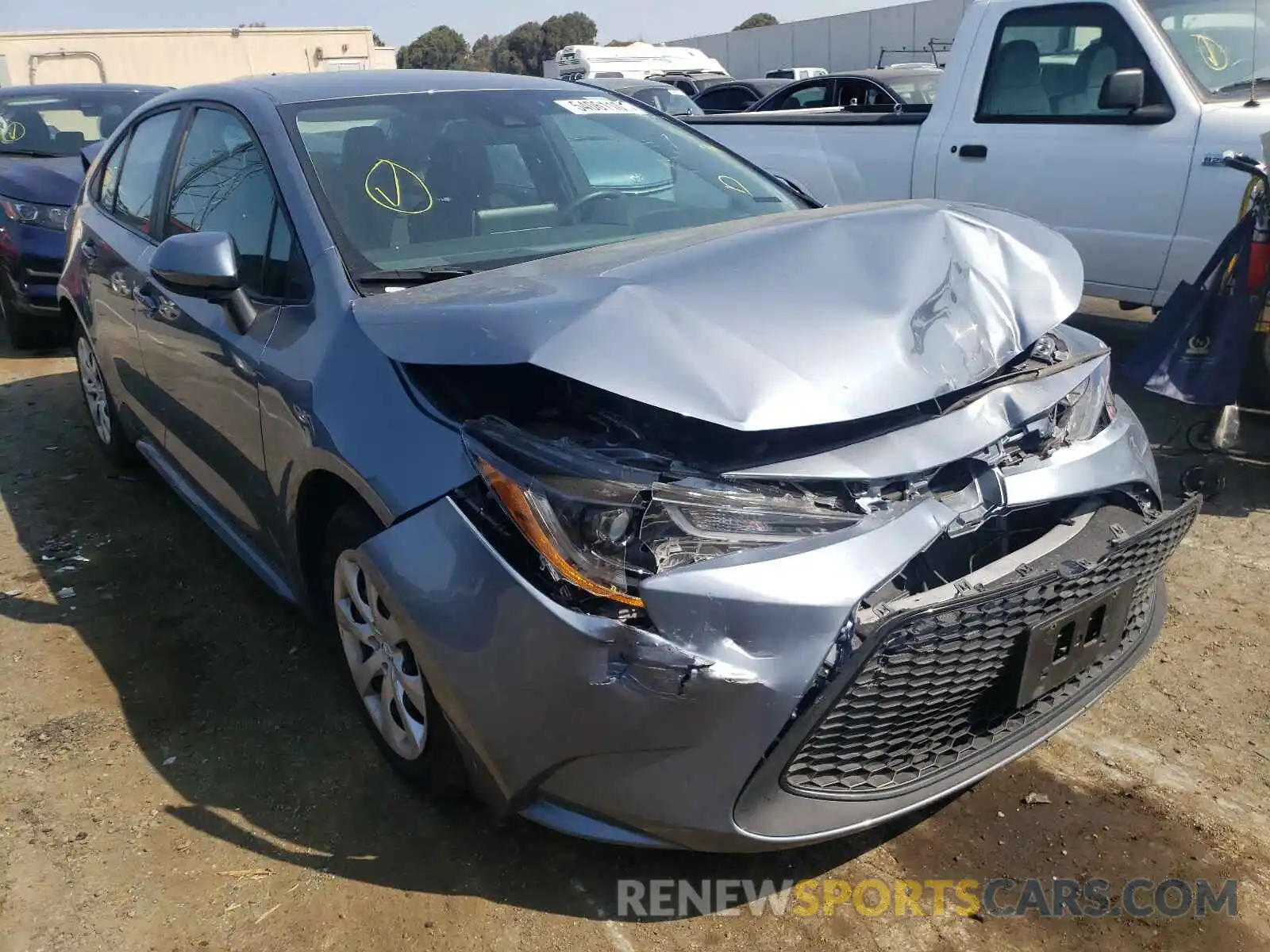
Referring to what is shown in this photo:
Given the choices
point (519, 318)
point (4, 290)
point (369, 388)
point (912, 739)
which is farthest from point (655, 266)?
point (4, 290)

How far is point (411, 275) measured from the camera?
2.65 meters

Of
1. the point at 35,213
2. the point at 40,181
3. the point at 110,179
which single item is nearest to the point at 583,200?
the point at 110,179

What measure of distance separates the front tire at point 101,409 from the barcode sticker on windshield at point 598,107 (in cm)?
241

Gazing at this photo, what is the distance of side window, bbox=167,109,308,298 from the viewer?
284cm

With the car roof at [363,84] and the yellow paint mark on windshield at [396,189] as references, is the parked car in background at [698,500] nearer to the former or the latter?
the yellow paint mark on windshield at [396,189]

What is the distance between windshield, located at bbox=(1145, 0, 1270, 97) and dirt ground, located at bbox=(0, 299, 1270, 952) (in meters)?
2.80

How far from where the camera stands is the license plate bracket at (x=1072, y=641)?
2.07m

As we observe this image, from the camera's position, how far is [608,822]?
6.55 feet

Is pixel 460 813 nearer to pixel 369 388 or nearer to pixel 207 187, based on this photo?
pixel 369 388

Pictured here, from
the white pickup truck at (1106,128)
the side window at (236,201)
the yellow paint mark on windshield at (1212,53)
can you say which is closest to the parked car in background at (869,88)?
the white pickup truck at (1106,128)

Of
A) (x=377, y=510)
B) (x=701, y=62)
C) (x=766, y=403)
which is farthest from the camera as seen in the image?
(x=701, y=62)

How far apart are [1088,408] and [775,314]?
2.97 ft

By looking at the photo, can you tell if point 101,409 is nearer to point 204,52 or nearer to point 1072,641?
point 1072,641

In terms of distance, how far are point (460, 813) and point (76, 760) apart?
113 centimetres
